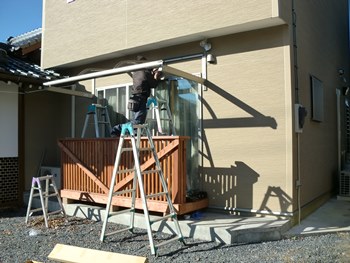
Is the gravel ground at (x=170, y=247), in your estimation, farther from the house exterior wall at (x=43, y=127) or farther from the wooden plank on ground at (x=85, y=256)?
the house exterior wall at (x=43, y=127)

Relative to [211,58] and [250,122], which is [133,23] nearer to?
[211,58]

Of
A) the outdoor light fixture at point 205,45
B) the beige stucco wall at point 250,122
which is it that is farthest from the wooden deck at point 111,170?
the outdoor light fixture at point 205,45

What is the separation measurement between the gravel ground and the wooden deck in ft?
1.90

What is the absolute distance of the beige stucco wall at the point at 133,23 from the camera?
587 cm

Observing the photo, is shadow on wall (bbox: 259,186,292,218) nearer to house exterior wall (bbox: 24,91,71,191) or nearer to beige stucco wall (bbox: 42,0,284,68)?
beige stucco wall (bbox: 42,0,284,68)

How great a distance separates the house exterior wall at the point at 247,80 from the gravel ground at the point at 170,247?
3.03 ft

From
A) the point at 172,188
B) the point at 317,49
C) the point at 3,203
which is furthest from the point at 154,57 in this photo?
the point at 3,203

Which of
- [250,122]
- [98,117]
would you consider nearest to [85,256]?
[250,122]

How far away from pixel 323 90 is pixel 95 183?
5.23m

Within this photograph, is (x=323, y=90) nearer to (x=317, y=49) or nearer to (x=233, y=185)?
(x=317, y=49)

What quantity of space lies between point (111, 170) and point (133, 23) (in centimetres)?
302

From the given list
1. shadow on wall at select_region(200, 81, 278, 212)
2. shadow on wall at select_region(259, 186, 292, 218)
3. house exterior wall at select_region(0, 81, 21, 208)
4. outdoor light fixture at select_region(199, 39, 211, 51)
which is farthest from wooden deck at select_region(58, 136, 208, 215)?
outdoor light fixture at select_region(199, 39, 211, 51)

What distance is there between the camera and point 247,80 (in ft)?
19.8

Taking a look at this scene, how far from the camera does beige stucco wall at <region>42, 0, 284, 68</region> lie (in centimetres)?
587
